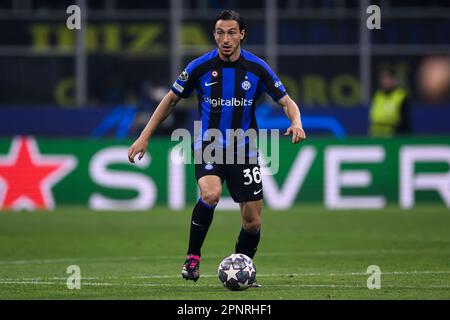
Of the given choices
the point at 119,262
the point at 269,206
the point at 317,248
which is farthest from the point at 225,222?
the point at 119,262

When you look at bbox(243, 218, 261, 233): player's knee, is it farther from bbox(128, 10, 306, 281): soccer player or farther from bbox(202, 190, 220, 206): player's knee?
bbox(202, 190, 220, 206): player's knee

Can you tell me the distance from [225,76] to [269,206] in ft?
32.0

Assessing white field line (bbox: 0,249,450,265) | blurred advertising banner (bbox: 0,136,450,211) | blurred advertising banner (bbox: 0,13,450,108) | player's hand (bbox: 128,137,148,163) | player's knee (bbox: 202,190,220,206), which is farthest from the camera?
blurred advertising banner (bbox: 0,13,450,108)

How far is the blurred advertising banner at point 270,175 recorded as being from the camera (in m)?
19.2

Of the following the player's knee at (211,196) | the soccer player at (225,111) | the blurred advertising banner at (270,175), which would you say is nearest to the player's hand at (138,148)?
the soccer player at (225,111)

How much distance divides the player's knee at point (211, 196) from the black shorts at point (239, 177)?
0.18m

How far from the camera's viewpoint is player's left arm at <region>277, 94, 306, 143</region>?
374 inches

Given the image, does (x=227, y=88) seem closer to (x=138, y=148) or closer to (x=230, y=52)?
(x=230, y=52)

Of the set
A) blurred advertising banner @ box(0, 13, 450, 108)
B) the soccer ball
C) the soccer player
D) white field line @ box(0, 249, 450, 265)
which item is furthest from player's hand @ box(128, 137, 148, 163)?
blurred advertising banner @ box(0, 13, 450, 108)

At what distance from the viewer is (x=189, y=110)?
2247 cm

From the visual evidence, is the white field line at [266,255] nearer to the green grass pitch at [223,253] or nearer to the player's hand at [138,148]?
the green grass pitch at [223,253]

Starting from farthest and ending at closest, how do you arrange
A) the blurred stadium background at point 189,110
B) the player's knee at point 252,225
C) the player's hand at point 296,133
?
the blurred stadium background at point 189,110, the player's knee at point 252,225, the player's hand at point 296,133

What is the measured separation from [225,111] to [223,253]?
363 centimetres

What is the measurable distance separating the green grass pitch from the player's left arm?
122 centimetres
